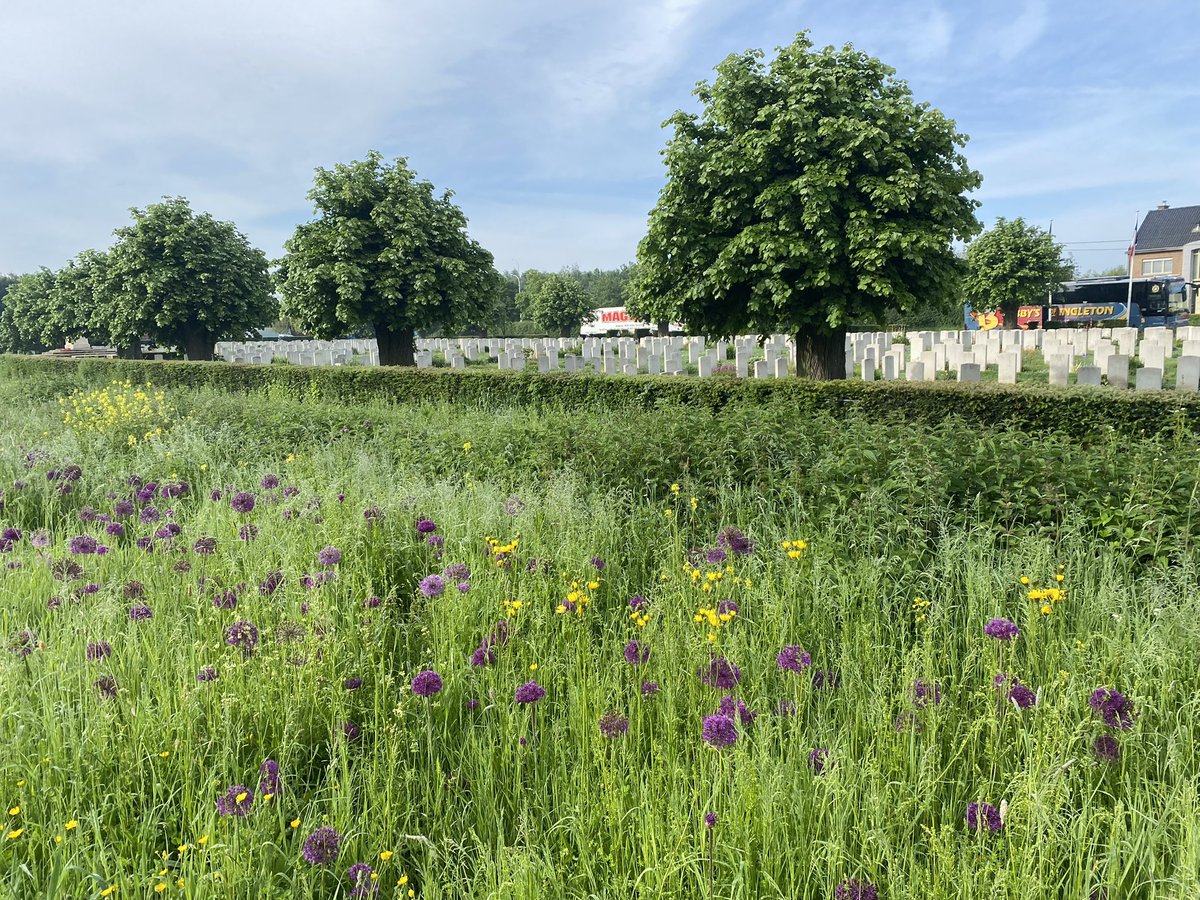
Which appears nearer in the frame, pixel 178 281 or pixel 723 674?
pixel 723 674

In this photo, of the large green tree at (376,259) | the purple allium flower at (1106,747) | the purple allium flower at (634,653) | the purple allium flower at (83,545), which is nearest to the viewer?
the purple allium flower at (1106,747)

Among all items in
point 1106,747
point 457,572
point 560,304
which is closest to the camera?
point 1106,747

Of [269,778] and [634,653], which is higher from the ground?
[634,653]

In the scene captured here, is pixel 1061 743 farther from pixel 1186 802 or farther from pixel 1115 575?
pixel 1115 575

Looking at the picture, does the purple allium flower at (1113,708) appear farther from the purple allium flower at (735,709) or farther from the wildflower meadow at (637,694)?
the purple allium flower at (735,709)

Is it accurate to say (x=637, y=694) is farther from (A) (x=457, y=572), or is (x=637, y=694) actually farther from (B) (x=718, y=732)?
(A) (x=457, y=572)

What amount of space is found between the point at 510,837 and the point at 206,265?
89.8 feet

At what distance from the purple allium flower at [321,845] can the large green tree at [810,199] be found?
10.5 metres

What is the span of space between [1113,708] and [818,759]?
86 centimetres

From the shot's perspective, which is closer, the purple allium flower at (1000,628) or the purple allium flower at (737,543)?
the purple allium flower at (1000,628)

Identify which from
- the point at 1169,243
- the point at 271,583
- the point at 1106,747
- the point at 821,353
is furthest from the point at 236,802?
the point at 1169,243

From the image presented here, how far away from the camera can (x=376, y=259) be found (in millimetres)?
18844

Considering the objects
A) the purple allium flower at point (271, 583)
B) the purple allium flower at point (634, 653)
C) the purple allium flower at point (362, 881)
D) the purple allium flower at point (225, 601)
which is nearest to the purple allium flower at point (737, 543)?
the purple allium flower at point (634, 653)

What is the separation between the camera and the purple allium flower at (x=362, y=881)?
176cm
